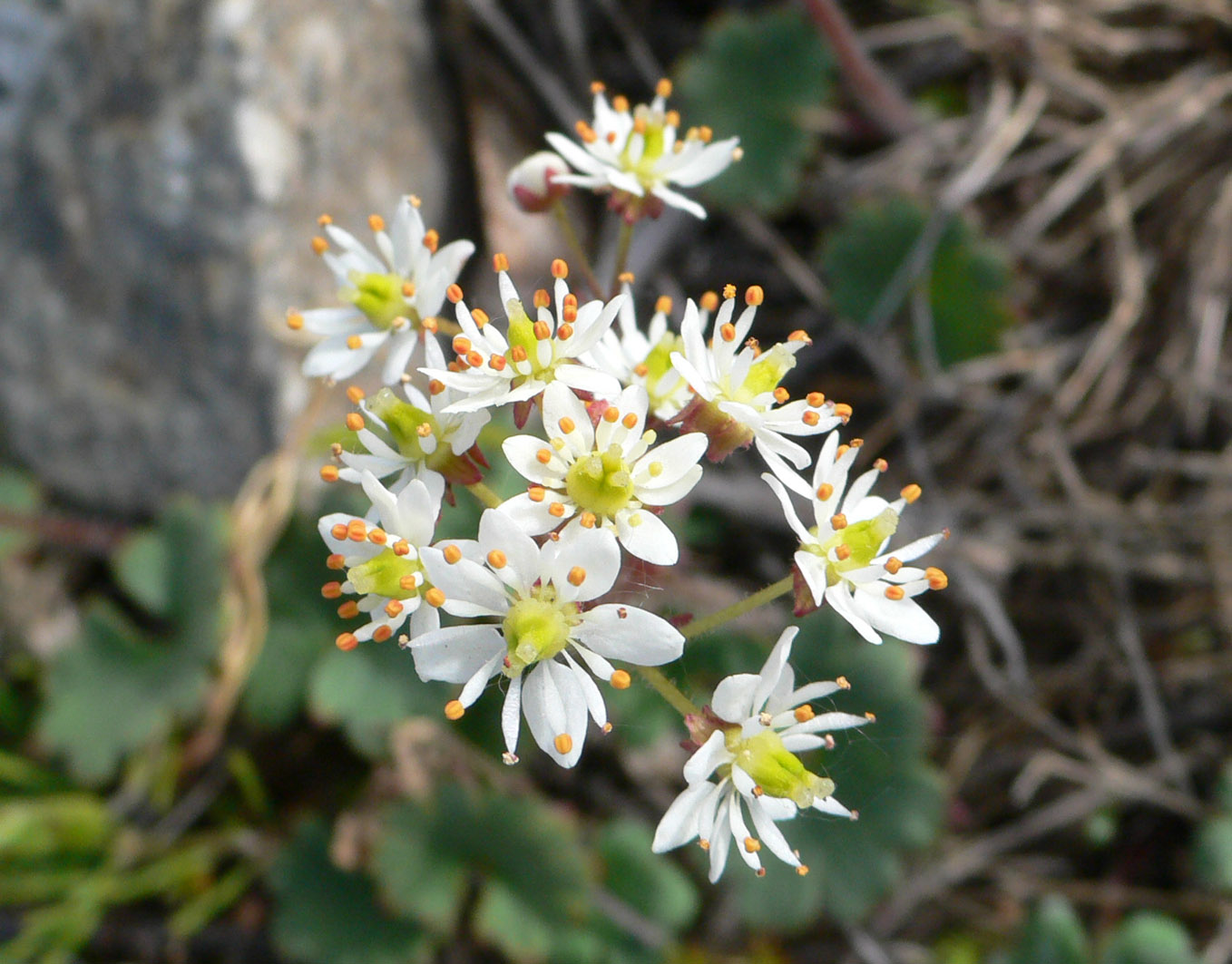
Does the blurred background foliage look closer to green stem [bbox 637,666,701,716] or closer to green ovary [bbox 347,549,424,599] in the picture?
green stem [bbox 637,666,701,716]

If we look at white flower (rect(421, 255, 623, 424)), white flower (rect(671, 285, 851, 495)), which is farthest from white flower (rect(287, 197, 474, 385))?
white flower (rect(671, 285, 851, 495))

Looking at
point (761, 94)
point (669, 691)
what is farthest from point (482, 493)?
point (761, 94)

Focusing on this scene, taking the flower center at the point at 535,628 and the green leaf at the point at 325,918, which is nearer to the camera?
the flower center at the point at 535,628

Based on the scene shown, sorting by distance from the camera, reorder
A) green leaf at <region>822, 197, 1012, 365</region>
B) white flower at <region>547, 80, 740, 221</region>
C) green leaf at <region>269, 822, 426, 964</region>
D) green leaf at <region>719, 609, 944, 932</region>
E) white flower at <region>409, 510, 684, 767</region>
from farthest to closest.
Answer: green leaf at <region>822, 197, 1012, 365</region> < green leaf at <region>269, 822, 426, 964</region> < green leaf at <region>719, 609, 944, 932</region> < white flower at <region>547, 80, 740, 221</region> < white flower at <region>409, 510, 684, 767</region>

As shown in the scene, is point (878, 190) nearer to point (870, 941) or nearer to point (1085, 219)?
point (1085, 219)

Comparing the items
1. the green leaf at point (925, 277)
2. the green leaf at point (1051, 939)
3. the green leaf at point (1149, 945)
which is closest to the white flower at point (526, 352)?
the green leaf at point (925, 277)

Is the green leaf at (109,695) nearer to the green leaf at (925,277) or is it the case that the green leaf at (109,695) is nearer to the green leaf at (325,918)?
the green leaf at (325,918)

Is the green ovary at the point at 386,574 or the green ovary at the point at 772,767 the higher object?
the green ovary at the point at 386,574
